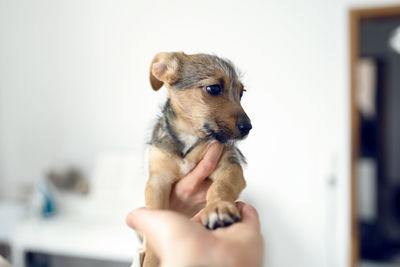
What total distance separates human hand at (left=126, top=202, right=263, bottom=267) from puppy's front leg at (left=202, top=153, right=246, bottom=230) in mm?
13

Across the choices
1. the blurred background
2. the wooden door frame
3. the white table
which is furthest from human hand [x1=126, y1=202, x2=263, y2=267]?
the wooden door frame

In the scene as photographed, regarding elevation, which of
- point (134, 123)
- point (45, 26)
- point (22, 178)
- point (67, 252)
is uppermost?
point (45, 26)

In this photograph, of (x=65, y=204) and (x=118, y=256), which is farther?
(x=65, y=204)

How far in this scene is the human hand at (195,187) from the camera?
20.3 inches

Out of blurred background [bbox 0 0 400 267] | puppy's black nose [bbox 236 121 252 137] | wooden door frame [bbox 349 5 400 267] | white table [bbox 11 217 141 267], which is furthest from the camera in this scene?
wooden door frame [bbox 349 5 400 267]

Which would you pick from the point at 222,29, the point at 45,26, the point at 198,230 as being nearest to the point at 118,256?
the point at 222,29

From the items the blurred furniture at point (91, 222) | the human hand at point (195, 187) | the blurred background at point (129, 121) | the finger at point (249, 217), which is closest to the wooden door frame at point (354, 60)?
the blurred background at point (129, 121)

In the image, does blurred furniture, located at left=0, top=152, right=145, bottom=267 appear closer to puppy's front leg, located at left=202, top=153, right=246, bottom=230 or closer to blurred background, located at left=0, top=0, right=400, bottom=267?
blurred background, located at left=0, top=0, right=400, bottom=267

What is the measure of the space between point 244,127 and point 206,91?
80mm

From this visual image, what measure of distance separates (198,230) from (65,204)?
2.45 metres

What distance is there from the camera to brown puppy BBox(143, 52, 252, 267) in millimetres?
488

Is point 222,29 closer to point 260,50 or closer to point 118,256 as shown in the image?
point 260,50

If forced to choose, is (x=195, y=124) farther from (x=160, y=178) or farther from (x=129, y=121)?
(x=129, y=121)

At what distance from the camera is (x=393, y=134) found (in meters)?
4.28
